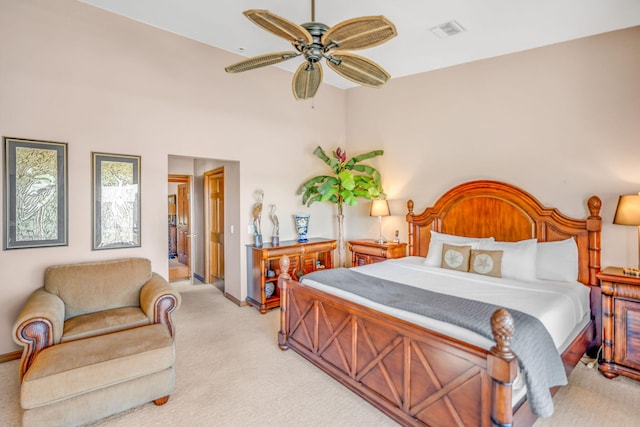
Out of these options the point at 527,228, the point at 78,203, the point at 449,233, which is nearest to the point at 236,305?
the point at 78,203

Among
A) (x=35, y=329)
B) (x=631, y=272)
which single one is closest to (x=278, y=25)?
(x=35, y=329)

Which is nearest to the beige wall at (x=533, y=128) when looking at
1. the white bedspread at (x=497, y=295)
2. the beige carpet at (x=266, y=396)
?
the white bedspread at (x=497, y=295)

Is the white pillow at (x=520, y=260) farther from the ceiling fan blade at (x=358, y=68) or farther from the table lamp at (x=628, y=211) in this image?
the ceiling fan blade at (x=358, y=68)

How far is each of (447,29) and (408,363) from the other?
3.53 m

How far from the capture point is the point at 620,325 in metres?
2.76

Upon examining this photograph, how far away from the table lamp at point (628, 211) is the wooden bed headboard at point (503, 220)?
0.29 metres

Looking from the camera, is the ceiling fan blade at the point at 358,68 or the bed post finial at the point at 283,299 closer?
the ceiling fan blade at the point at 358,68

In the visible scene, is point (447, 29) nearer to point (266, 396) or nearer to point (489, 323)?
point (489, 323)

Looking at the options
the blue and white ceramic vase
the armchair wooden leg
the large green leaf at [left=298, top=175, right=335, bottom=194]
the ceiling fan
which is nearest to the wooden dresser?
the blue and white ceramic vase

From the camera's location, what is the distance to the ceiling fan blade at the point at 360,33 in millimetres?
2015

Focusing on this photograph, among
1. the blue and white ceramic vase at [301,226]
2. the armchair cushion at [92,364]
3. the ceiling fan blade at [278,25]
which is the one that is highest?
the ceiling fan blade at [278,25]

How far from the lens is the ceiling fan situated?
80.7 inches

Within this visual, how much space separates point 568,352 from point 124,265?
4284 millimetres

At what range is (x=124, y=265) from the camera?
346 cm
